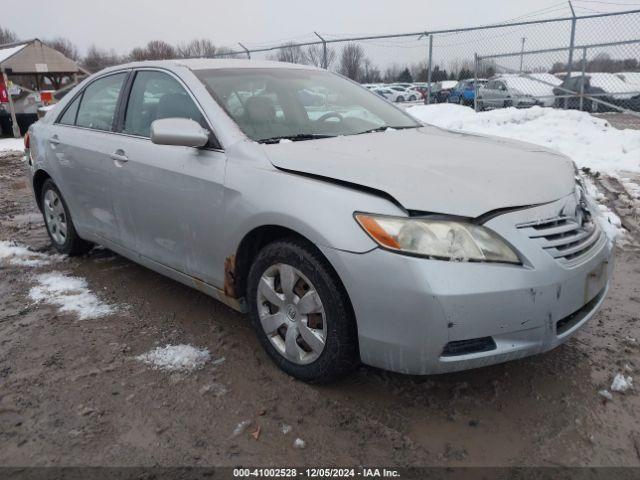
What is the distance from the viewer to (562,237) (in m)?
2.35

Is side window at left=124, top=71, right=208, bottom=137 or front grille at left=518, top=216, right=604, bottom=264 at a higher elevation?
side window at left=124, top=71, right=208, bottom=137

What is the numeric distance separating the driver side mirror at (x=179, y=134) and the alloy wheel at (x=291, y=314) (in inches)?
32.2

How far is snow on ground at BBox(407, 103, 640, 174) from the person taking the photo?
7.95 metres

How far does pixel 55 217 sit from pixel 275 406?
10.6 ft

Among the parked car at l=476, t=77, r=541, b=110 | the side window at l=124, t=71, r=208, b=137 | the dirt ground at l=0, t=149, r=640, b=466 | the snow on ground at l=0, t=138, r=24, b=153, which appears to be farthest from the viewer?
the snow on ground at l=0, t=138, r=24, b=153

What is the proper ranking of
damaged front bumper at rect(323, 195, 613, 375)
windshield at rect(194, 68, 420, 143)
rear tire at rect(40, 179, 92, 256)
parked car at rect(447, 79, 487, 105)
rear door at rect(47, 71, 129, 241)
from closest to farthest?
damaged front bumper at rect(323, 195, 613, 375), windshield at rect(194, 68, 420, 143), rear door at rect(47, 71, 129, 241), rear tire at rect(40, 179, 92, 256), parked car at rect(447, 79, 487, 105)

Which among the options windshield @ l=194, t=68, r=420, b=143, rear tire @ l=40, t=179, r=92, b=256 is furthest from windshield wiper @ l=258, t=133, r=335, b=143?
rear tire @ l=40, t=179, r=92, b=256

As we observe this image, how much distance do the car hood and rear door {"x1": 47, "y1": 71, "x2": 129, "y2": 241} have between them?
5.27ft

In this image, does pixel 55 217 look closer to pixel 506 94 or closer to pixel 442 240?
pixel 442 240

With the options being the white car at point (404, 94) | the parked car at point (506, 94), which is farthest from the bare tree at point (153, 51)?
the parked car at point (506, 94)

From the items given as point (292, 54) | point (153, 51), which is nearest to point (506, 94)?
point (292, 54)

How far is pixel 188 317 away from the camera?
3477 mm

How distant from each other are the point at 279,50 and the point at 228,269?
44.4ft

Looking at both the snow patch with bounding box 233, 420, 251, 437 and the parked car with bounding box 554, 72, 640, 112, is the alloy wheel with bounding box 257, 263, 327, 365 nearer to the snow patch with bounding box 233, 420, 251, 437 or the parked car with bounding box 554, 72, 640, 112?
the snow patch with bounding box 233, 420, 251, 437
